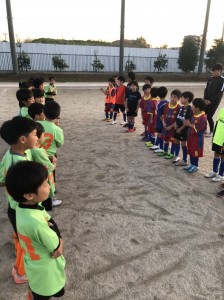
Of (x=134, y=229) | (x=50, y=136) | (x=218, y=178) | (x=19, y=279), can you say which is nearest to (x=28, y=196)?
(x=19, y=279)

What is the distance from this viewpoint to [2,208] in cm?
423

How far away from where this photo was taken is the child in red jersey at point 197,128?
515 cm

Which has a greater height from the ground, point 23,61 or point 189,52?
point 189,52

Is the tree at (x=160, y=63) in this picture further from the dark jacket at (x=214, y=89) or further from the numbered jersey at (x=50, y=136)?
the numbered jersey at (x=50, y=136)

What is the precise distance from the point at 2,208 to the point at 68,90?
13.7 m

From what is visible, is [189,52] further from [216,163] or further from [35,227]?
[35,227]

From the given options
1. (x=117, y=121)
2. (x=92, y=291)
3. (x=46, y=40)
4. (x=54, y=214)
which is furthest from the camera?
(x=46, y=40)

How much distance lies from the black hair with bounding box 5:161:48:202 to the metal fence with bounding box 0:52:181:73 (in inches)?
896

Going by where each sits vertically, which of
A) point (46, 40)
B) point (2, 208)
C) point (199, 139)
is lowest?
point (2, 208)

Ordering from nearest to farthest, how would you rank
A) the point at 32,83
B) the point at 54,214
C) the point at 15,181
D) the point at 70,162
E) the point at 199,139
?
the point at 15,181 → the point at 54,214 → the point at 199,139 → the point at 70,162 → the point at 32,83

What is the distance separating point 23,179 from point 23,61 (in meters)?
22.0

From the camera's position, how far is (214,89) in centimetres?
766

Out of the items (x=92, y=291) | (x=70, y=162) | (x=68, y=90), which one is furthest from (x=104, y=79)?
(x=92, y=291)

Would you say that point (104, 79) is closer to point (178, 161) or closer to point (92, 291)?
point (178, 161)
